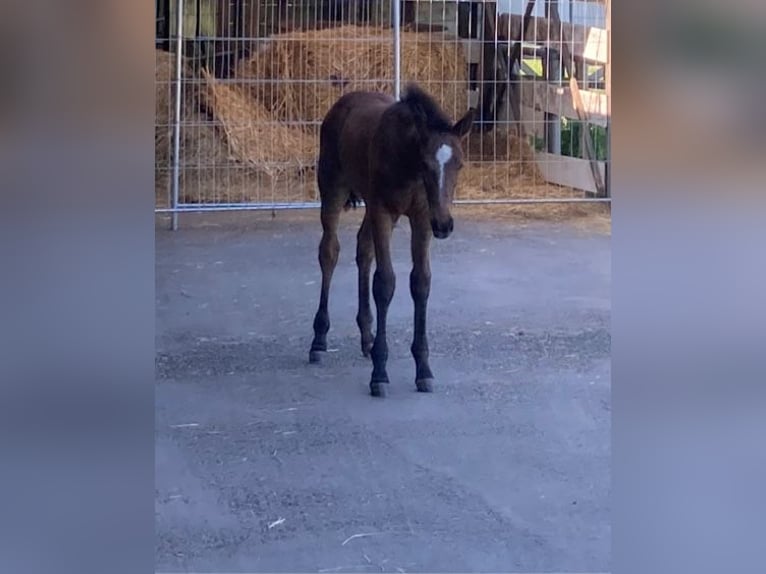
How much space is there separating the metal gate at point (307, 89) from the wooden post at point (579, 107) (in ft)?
0.05

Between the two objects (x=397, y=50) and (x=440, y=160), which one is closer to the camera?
(x=440, y=160)

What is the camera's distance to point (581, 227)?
290 inches

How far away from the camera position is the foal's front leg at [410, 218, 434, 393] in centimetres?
457

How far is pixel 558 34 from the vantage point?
27.7ft

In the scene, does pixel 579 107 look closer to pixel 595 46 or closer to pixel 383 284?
pixel 595 46

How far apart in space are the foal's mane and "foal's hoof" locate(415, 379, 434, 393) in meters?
0.96

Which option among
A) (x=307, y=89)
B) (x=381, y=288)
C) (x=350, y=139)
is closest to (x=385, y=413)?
(x=381, y=288)

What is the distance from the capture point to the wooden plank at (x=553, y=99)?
27.3 feet

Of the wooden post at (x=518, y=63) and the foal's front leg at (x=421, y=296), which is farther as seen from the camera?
the wooden post at (x=518, y=63)

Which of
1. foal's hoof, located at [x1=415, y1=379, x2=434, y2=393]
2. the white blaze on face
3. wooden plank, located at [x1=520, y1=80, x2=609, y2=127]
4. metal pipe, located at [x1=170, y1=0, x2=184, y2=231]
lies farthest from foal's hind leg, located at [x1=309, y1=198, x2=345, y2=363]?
wooden plank, located at [x1=520, y1=80, x2=609, y2=127]

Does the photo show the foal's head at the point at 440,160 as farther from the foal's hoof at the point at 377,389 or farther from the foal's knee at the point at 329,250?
the foal's knee at the point at 329,250

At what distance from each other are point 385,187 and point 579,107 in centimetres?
413

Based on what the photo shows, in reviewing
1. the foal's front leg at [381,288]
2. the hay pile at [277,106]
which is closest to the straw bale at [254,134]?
the hay pile at [277,106]
